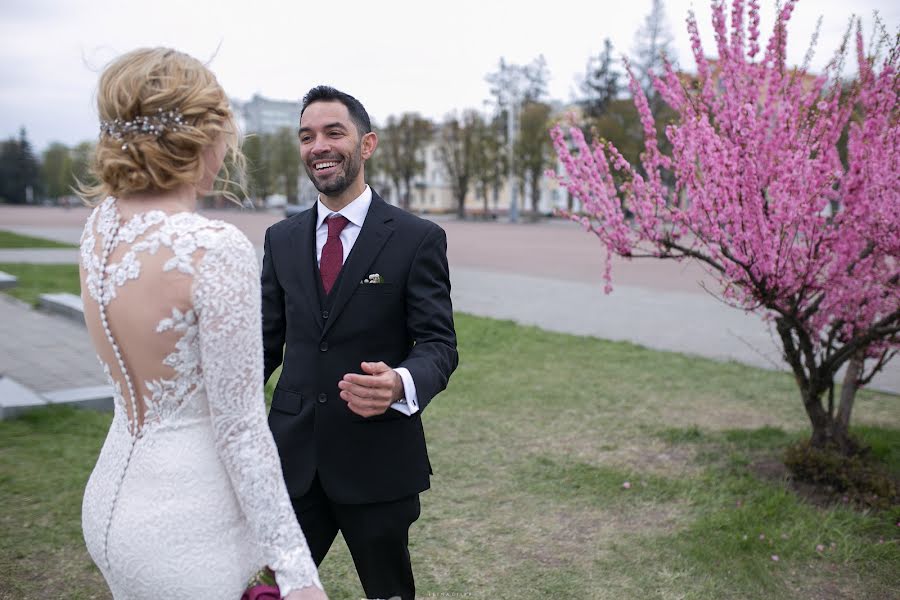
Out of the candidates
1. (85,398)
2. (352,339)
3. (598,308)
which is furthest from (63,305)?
(352,339)

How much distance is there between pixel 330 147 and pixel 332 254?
369 millimetres

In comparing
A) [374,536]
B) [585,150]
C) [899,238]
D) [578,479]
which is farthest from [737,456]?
[374,536]

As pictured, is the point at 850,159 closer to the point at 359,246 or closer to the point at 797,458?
the point at 797,458

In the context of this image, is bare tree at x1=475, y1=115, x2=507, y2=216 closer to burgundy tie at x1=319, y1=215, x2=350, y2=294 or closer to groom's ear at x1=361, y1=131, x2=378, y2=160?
groom's ear at x1=361, y1=131, x2=378, y2=160

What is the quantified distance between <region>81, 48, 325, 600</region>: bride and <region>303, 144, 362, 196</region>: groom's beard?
991 mm

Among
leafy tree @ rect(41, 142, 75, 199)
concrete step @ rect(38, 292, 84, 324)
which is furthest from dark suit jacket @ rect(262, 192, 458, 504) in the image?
leafy tree @ rect(41, 142, 75, 199)

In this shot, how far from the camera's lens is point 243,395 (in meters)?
1.54

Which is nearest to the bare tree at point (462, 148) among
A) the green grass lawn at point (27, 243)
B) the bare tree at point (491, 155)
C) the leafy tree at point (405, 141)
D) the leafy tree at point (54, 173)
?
the bare tree at point (491, 155)

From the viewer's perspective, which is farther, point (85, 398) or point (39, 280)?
point (39, 280)

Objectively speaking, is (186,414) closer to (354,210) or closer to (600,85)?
(354,210)

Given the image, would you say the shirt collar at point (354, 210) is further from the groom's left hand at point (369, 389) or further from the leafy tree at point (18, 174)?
the leafy tree at point (18, 174)

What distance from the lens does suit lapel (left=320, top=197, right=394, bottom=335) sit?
252cm

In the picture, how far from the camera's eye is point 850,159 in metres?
4.81

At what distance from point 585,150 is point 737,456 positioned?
2630 mm
